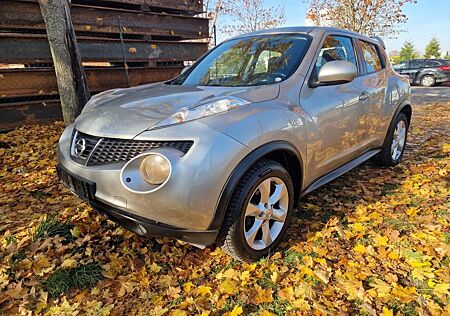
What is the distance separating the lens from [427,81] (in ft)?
51.5

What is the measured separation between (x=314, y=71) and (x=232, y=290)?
5.94 ft

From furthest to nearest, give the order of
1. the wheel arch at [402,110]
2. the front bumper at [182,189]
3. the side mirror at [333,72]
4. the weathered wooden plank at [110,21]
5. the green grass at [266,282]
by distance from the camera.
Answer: the weathered wooden plank at [110,21] < the wheel arch at [402,110] < the side mirror at [333,72] < the green grass at [266,282] < the front bumper at [182,189]

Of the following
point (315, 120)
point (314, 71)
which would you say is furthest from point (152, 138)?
point (314, 71)

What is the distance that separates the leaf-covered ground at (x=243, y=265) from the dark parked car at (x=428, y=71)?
598 inches

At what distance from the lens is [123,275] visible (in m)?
2.14

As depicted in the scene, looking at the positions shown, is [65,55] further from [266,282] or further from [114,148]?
[266,282]

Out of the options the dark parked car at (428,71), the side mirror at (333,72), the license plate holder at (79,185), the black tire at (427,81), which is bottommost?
the black tire at (427,81)

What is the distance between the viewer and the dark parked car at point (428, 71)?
15148 millimetres

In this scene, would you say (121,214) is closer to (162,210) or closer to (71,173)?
(162,210)

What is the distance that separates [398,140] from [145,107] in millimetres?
3415

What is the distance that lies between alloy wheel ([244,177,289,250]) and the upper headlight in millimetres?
558

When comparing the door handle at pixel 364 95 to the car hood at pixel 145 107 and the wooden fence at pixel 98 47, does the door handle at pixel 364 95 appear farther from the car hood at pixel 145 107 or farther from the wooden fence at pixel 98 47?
the wooden fence at pixel 98 47

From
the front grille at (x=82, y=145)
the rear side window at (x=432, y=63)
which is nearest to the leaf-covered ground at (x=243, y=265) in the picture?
the front grille at (x=82, y=145)

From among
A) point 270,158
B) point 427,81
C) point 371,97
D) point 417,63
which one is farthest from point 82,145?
point 417,63
